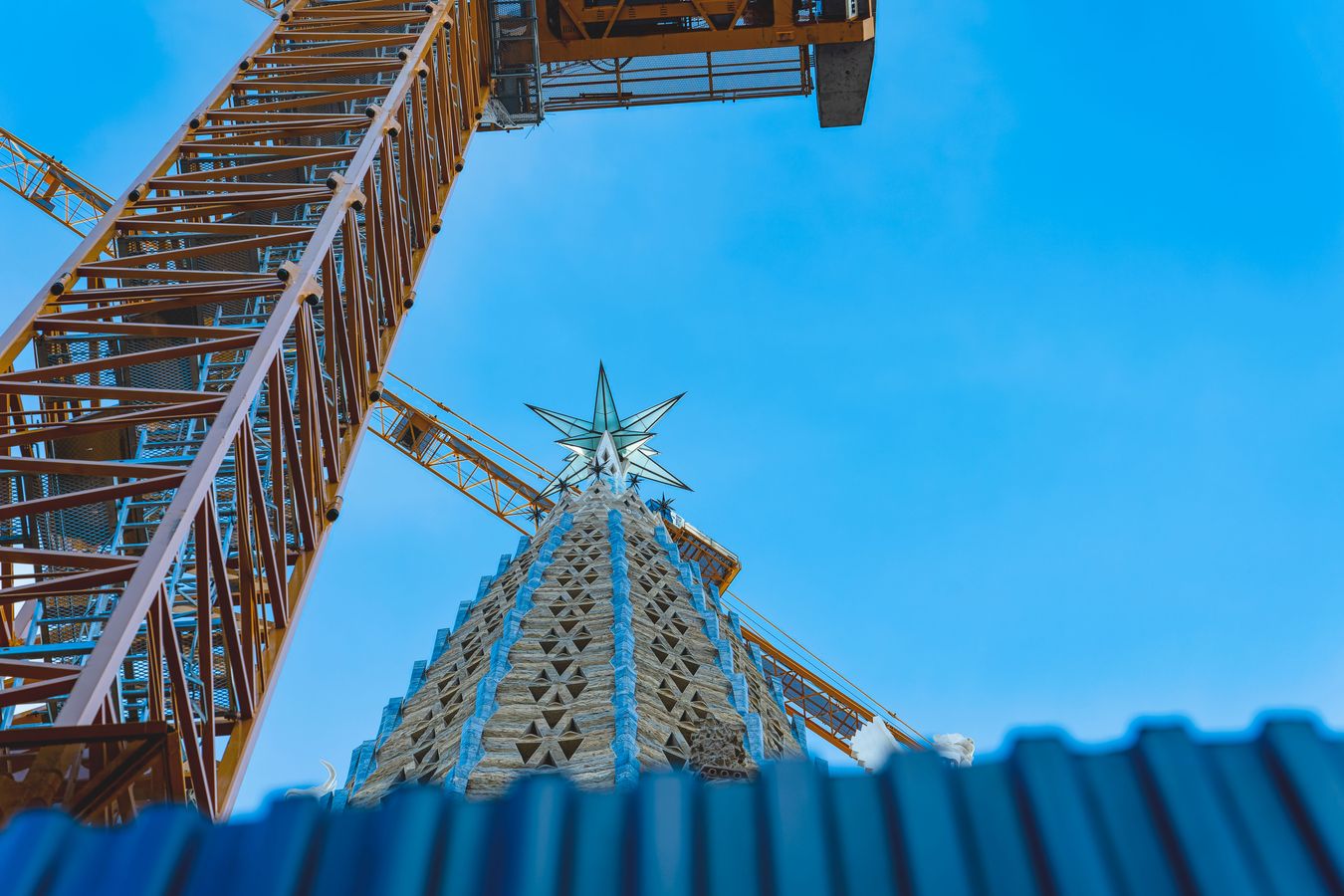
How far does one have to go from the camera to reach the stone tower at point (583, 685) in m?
18.8

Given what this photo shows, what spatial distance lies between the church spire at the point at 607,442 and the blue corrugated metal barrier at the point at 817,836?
34.0 m

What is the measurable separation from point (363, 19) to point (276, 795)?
25.0m

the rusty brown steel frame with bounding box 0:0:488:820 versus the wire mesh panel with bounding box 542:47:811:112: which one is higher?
the wire mesh panel with bounding box 542:47:811:112

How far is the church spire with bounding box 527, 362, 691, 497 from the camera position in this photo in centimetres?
4234

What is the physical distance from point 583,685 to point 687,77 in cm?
1919

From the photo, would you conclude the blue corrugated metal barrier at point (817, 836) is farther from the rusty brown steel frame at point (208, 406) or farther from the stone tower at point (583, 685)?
the stone tower at point (583, 685)

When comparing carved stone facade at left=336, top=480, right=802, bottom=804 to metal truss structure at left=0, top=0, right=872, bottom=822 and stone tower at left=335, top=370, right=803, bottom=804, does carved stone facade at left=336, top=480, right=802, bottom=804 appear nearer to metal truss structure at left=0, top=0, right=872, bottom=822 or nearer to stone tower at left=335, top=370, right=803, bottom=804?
stone tower at left=335, top=370, right=803, bottom=804

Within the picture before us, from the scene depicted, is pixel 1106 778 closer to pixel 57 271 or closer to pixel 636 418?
pixel 57 271

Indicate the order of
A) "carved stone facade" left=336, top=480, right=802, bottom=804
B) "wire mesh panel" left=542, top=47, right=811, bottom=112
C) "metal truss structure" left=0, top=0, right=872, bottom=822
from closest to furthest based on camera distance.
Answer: "metal truss structure" left=0, top=0, right=872, bottom=822 → "carved stone facade" left=336, top=480, right=802, bottom=804 → "wire mesh panel" left=542, top=47, right=811, bottom=112

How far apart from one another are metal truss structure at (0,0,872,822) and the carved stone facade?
126 inches

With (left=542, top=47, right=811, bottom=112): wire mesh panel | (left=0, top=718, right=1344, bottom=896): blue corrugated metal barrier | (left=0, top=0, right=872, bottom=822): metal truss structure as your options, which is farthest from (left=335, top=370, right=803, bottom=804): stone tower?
(left=0, top=718, right=1344, bottom=896): blue corrugated metal barrier

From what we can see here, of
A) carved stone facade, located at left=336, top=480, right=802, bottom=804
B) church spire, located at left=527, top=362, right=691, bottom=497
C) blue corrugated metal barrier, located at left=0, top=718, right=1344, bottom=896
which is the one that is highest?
church spire, located at left=527, top=362, right=691, bottom=497

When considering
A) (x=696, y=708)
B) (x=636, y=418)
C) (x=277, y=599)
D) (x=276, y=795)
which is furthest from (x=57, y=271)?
(x=636, y=418)

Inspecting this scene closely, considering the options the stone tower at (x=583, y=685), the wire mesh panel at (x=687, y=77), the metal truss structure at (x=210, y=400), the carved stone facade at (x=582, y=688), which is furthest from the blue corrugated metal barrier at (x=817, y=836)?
the wire mesh panel at (x=687, y=77)
